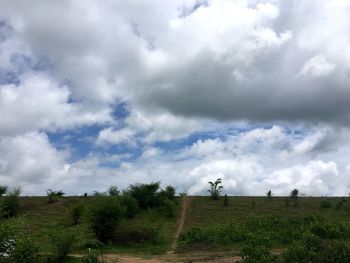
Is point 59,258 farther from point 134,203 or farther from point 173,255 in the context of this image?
point 134,203

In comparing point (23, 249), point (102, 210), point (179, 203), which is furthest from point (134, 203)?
point (23, 249)

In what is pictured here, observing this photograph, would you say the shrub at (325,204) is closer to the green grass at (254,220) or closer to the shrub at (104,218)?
the green grass at (254,220)

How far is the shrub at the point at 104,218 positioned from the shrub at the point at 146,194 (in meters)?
11.6

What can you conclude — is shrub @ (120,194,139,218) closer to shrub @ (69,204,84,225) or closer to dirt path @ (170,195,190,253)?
shrub @ (69,204,84,225)

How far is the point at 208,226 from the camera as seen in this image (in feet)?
112

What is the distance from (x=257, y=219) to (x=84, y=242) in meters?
13.4

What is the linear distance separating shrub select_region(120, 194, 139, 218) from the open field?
72cm

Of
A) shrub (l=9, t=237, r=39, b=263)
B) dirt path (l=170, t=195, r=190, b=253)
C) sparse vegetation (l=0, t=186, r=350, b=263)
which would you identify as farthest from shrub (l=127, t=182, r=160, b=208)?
shrub (l=9, t=237, r=39, b=263)

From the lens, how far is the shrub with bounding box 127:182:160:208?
138 ft

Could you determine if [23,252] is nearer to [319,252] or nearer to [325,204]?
[319,252]

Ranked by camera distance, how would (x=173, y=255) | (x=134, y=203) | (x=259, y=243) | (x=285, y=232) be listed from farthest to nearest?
(x=134, y=203), (x=285, y=232), (x=259, y=243), (x=173, y=255)

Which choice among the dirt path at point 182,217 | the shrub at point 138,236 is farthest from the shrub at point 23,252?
the shrub at point 138,236

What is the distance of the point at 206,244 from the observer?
27.6 m

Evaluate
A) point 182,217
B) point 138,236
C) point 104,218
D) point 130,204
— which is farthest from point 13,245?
point 182,217
